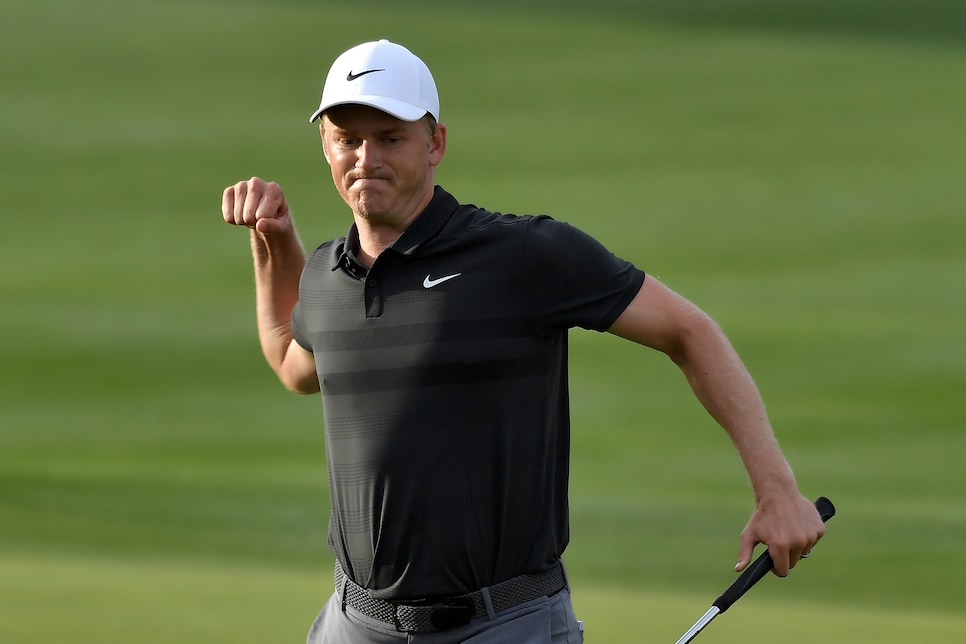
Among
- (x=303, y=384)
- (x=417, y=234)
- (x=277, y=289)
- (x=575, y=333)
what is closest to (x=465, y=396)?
(x=417, y=234)

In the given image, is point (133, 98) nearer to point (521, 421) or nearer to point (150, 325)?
point (150, 325)

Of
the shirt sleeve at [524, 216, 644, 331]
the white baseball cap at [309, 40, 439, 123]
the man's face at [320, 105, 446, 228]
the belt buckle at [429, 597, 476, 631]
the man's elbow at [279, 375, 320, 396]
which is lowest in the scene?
the belt buckle at [429, 597, 476, 631]

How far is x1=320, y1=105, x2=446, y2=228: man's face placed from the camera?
11.7 ft

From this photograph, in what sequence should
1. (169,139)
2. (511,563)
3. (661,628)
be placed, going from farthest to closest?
(169,139)
(661,628)
(511,563)

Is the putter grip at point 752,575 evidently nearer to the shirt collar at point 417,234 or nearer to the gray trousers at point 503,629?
the gray trousers at point 503,629

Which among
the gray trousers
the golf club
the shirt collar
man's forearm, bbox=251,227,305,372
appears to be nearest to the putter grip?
the golf club

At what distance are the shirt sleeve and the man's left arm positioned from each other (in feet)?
0.15

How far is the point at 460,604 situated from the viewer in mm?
3404

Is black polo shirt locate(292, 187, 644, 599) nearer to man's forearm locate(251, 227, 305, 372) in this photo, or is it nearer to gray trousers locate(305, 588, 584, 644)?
gray trousers locate(305, 588, 584, 644)

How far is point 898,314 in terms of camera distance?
12.9 metres

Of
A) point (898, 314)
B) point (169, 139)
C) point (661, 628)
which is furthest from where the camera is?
point (169, 139)

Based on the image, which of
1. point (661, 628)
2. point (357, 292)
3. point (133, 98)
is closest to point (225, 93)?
point (133, 98)

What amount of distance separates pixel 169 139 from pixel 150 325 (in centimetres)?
412

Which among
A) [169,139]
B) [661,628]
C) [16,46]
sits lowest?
[661,628]
